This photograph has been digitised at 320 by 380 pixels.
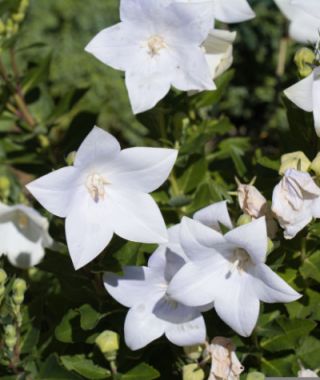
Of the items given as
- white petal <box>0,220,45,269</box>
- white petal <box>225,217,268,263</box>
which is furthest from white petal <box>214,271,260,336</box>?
white petal <box>0,220,45,269</box>

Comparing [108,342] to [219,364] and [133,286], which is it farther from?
[219,364]

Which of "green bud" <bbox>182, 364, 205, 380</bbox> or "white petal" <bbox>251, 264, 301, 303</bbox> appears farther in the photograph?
"green bud" <bbox>182, 364, 205, 380</bbox>

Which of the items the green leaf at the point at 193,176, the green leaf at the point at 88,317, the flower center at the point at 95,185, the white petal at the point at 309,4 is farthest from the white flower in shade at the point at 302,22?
the green leaf at the point at 88,317

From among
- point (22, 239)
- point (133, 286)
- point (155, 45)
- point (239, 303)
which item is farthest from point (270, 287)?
point (22, 239)

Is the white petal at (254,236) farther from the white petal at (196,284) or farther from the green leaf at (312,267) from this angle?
the green leaf at (312,267)

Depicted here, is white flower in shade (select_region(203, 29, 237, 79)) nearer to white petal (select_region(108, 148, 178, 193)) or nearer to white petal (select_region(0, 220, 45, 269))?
white petal (select_region(108, 148, 178, 193))

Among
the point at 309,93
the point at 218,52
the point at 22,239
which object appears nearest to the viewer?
the point at 309,93
